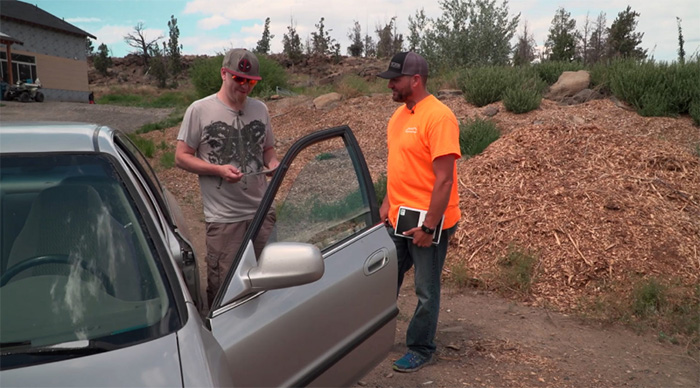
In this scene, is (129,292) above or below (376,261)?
above

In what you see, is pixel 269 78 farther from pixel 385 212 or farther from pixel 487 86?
pixel 385 212

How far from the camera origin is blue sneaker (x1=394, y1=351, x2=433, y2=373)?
4.09 m

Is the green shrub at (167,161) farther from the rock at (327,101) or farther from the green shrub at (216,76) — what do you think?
the green shrub at (216,76)

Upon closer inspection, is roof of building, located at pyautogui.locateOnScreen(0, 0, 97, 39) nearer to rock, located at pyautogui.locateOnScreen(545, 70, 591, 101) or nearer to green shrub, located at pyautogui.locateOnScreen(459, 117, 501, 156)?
rock, located at pyautogui.locateOnScreen(545, 70, 591, 101)

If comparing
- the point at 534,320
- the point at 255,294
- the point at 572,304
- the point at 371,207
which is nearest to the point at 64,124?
the point at 255,294

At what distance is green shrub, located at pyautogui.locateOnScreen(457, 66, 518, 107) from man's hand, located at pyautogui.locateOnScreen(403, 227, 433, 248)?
868cm

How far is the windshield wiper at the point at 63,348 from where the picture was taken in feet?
5.97

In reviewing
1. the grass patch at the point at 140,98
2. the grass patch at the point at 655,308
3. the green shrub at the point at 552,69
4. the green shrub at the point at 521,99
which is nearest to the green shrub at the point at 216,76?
the green shrub at the point at 552,69

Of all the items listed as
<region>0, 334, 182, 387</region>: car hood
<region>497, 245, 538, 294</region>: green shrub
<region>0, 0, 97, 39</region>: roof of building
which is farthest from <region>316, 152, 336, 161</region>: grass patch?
<region>0, 0, 97, 39</region>: roof of building

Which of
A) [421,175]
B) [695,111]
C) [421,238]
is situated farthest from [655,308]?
[695,111]

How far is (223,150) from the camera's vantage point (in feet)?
12.5

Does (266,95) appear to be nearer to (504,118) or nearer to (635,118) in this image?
(504,118)

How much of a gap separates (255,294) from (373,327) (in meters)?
0.81

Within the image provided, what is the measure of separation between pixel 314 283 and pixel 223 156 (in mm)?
Answer: 1438
